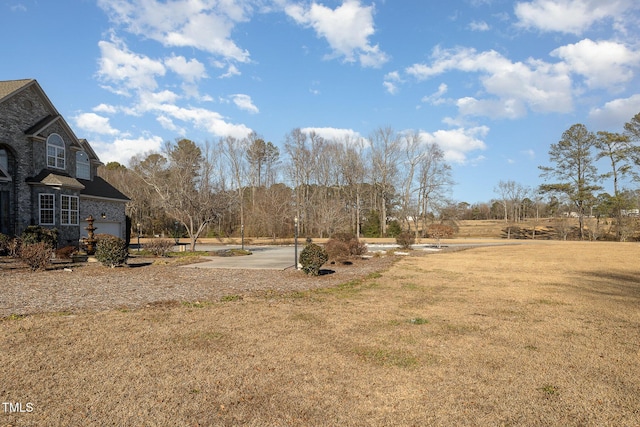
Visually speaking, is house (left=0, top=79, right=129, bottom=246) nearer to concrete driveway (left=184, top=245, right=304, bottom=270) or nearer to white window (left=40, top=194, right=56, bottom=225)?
white window (left=40, top=194, right=56, bottom=225)

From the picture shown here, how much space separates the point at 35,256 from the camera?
12.5 m

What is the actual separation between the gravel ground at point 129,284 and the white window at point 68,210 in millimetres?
5813

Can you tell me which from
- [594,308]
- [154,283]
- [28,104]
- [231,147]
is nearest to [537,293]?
[594,308]

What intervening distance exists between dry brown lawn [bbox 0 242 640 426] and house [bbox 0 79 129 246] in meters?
15.5

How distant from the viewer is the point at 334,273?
44.5 ft

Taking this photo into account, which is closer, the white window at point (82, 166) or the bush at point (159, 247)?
the bush at point (159, 247)

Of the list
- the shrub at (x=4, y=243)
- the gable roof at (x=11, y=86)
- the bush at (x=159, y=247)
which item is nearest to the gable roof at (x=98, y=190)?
the gable roof at (x=11, y=86)

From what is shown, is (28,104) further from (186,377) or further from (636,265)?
(636,265)

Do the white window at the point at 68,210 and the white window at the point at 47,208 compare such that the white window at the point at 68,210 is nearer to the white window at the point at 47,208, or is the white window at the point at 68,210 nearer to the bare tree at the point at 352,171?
the white window at the point at 47,208

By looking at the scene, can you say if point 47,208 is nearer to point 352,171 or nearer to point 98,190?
point 98,190

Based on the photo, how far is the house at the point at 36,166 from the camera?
18.2 m

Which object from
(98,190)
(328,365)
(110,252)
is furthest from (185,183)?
(328,365)

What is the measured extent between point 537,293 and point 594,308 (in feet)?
5.90

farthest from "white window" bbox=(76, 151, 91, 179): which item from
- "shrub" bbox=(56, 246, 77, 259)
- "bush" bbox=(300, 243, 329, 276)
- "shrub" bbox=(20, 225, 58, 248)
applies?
"bush" bbox=(300, 243, 329, 276)
